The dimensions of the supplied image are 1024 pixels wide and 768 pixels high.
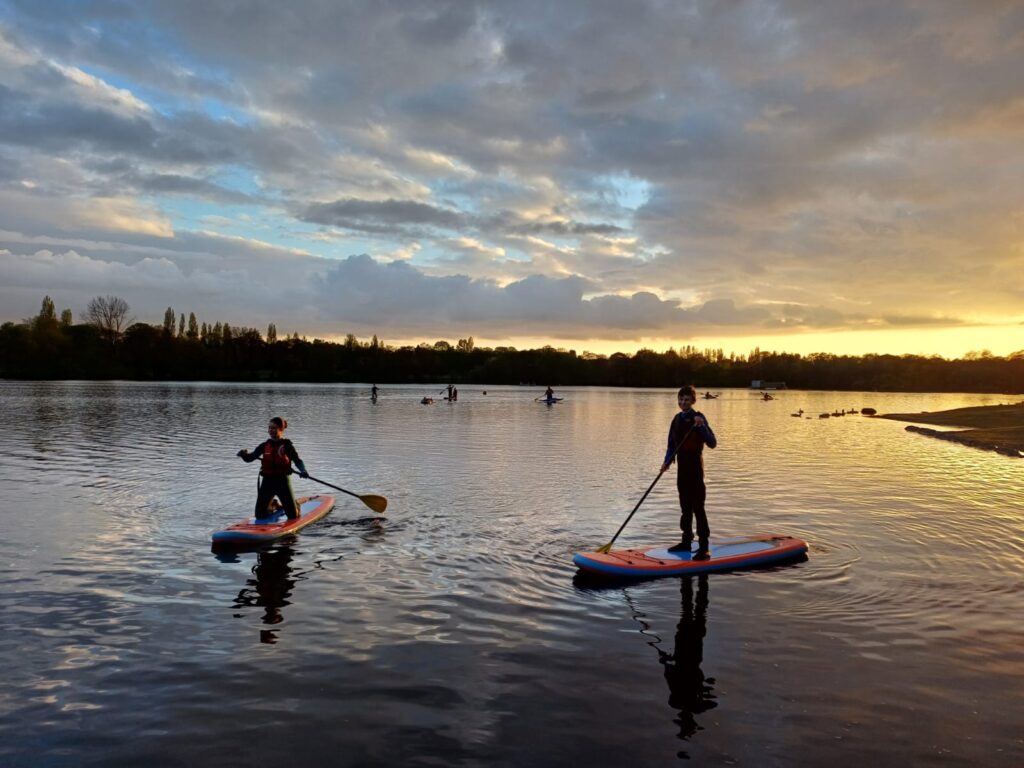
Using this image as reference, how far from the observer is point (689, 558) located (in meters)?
13.4

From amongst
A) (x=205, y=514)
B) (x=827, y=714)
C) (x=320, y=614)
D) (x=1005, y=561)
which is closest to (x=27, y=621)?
(x=320, y=614)

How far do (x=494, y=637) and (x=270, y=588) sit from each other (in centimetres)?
458

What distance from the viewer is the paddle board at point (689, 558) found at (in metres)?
12.8

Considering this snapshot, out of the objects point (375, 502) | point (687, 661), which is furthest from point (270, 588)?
point (687, 661)

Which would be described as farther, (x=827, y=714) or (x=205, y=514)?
(x=205, y=514)

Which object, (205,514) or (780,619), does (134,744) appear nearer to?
(780,619)

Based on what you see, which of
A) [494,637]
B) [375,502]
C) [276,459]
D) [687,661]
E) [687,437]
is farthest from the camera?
[375,502]

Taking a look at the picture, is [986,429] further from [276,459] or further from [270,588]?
[270,588]

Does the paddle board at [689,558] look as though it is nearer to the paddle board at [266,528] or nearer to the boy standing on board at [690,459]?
the boy standing on board at [690,459]

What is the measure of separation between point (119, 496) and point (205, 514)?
13.6 feet

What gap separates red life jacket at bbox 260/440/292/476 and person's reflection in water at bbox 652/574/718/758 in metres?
9.34

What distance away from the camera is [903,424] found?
6512 centimetres

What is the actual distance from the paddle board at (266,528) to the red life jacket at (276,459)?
109 centimetres

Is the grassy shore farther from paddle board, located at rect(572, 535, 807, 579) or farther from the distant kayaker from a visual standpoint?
the distant kayaker
